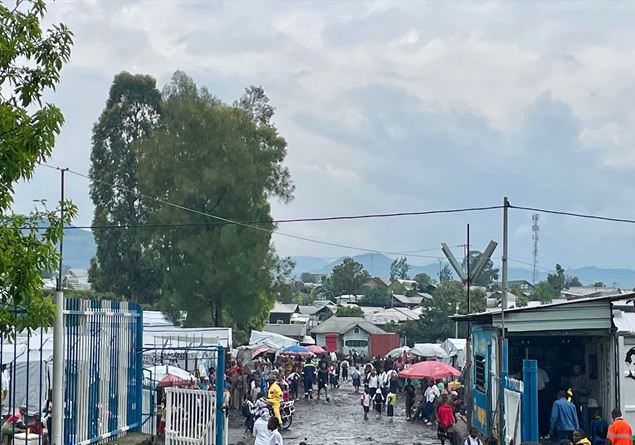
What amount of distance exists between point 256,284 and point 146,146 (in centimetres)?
911

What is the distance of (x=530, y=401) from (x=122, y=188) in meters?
40.8

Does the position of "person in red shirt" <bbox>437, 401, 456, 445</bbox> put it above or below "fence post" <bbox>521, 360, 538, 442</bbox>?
below

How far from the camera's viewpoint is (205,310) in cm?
5128

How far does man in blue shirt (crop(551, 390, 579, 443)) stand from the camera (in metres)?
20.2

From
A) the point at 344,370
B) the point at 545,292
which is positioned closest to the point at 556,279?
the point at 545,292

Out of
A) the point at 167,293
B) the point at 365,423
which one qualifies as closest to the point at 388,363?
the point at 167,293

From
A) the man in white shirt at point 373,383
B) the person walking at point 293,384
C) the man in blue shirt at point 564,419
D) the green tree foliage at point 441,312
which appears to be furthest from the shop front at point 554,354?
the green tree foliage at point 441,312

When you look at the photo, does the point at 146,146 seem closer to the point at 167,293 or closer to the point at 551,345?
the point at 167,293

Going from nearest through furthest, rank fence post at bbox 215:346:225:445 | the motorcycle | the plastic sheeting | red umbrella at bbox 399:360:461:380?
fence post at bbox 215:346:225:445 → the motorcycle → red umbrella at bbox 399:360:461:380 → the plastic sheeting

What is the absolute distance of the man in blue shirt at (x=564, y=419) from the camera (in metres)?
20.2

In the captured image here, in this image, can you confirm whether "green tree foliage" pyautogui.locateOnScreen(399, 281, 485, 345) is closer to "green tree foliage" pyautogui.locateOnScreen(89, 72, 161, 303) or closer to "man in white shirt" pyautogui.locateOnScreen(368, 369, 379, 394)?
"green tree foliage" pyautogui.locateOnScreen(89, 72, 161, 303)

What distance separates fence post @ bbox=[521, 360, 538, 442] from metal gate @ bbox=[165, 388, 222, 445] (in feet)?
19.8

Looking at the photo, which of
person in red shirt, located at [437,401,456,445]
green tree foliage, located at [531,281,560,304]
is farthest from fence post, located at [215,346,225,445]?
green tree foliage, located at [531,281,560,304]

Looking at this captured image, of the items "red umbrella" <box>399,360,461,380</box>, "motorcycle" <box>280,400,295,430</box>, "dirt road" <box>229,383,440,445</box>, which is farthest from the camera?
"red umbrella" <box>399,360,461,380</box>
